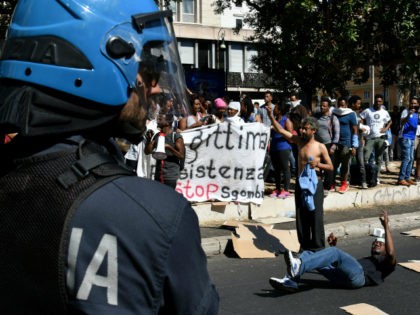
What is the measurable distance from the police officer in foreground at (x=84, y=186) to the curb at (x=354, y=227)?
20.1ft

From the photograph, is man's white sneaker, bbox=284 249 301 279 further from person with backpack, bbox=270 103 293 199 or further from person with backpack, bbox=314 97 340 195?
person with backpack, bbox=314 97 340 195

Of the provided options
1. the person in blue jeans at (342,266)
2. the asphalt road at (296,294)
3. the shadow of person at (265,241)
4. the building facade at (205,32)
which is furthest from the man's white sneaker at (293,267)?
the building facade at (205,32)

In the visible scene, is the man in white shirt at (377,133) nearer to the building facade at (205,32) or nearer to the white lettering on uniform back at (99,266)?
the white lettering on uniform back at (99,266)

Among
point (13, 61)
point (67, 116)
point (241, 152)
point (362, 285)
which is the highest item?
point (13, 61)

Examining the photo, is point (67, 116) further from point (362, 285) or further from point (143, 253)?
point (362, 285)

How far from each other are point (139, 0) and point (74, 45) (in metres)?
0.23

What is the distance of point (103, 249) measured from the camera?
1276mm

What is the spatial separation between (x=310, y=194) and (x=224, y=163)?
3.04 meters

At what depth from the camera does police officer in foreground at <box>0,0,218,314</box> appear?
1.28 meters

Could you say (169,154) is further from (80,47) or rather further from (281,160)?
(80,47)

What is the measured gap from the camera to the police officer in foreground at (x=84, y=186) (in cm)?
128

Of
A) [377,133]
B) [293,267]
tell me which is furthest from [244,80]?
[293,267]

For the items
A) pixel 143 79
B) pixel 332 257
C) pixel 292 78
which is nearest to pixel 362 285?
pixel 332 257

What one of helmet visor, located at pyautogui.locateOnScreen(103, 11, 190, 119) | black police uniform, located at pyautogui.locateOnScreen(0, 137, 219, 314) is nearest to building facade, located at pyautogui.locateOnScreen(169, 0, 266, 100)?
helmet visor, located at pyautogui.locateOnScreen(103, 11, 190, 119)
